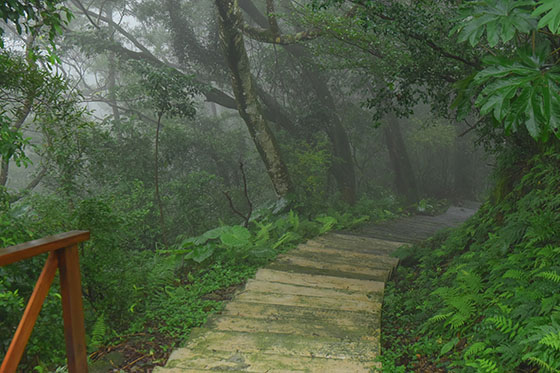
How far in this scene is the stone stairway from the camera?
2.91 metres

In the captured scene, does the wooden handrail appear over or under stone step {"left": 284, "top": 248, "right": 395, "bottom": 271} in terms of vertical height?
over

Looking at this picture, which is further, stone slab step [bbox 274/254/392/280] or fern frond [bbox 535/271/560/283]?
stone slab step [bbox 274/254/392/280]

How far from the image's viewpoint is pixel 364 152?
16.3m

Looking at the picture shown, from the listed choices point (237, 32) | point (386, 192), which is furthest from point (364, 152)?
point (237, 32)

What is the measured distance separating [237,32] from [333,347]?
6615mm

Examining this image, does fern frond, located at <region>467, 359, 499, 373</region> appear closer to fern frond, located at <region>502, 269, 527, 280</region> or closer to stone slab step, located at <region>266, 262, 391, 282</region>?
fern frond, located at <region>502, 269, 527, 280</region>

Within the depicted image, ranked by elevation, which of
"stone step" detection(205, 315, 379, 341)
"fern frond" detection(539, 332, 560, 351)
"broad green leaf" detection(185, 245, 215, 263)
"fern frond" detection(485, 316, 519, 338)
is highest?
"broad green leaf" detection(185, 245, 215, 263)

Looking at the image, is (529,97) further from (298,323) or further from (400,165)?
(400,165)

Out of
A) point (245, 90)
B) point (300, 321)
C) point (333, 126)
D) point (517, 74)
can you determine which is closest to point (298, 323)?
point (300, 321)

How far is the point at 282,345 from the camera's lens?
10.4 ft

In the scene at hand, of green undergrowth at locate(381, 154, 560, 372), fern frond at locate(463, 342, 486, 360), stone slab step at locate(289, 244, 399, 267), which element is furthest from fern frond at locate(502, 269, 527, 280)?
stone slab step at locate(289, 244, 399, 267)

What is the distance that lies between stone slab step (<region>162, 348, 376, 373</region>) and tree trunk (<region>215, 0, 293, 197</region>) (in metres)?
6.36

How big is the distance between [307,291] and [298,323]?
814 millimetres

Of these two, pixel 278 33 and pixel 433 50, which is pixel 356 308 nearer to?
pixel 433 50
